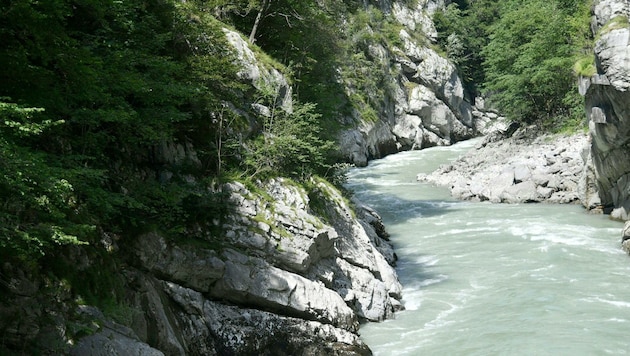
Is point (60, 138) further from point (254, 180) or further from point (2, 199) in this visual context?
point (254, 180)

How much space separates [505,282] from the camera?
1431 centimetres

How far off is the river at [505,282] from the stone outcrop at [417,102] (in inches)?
669

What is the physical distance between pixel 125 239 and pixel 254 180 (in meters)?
4.01

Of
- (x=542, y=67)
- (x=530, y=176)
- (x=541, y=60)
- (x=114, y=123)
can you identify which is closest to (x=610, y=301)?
(x=114, y=123)

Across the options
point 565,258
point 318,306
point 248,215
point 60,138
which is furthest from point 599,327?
point 60,138

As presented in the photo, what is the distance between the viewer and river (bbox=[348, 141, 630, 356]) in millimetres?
10867

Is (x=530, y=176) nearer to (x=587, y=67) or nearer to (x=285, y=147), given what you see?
(x=587, y=67)

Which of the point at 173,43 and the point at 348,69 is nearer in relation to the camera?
the point at 173,43

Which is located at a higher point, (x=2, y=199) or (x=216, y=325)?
(x=2, y=199)

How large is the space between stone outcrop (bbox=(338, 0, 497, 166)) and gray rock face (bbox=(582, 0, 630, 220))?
18143 millimetres

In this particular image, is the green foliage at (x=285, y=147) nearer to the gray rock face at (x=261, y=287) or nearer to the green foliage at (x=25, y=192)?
the gray rock face at (x=261, y=287)

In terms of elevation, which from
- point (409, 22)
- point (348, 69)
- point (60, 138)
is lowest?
point (60, 138)

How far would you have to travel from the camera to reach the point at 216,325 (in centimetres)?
890

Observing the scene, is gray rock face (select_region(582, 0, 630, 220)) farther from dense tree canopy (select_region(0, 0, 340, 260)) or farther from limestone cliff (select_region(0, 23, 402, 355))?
limestone cliff (select_region(0, 23, 402, 355))
